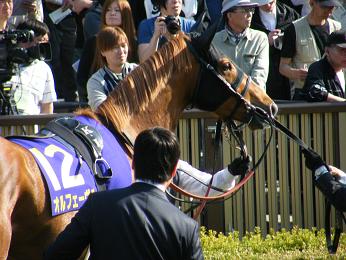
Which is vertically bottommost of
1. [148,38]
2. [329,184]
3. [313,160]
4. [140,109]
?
[329,184]

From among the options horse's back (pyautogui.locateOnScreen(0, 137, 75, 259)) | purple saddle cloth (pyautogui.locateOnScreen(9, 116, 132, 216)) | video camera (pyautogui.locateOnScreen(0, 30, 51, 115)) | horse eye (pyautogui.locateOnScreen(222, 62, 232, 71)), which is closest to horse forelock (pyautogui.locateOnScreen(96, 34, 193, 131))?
horse eye (pyautogui.locateOnScreen(222, 62, 232, 71))

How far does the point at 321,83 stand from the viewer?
364 inches

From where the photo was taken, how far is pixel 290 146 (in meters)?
8.78

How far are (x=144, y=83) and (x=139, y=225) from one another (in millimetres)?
1975

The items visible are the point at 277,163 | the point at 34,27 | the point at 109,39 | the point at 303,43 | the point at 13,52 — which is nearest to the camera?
the point at 13,52

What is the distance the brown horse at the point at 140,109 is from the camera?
16.3 ft

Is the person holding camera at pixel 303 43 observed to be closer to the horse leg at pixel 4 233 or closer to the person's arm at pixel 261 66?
the person's arm at pixel 261 66

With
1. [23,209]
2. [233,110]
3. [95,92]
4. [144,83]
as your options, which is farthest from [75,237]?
[95,92]

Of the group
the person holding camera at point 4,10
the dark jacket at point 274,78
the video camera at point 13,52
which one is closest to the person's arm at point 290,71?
the dark jacket at point 274,78

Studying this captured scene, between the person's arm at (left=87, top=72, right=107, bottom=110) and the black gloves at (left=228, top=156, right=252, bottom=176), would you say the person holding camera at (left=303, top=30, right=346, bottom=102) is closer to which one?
the person's arm at (left=87, top=72, right=107, bottom=110)

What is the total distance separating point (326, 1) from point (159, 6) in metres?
1.92

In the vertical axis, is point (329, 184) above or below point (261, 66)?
below

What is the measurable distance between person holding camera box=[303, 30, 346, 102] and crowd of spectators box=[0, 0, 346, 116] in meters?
0.02

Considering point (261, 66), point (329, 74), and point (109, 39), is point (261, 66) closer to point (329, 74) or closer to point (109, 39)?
point (329, 74)
